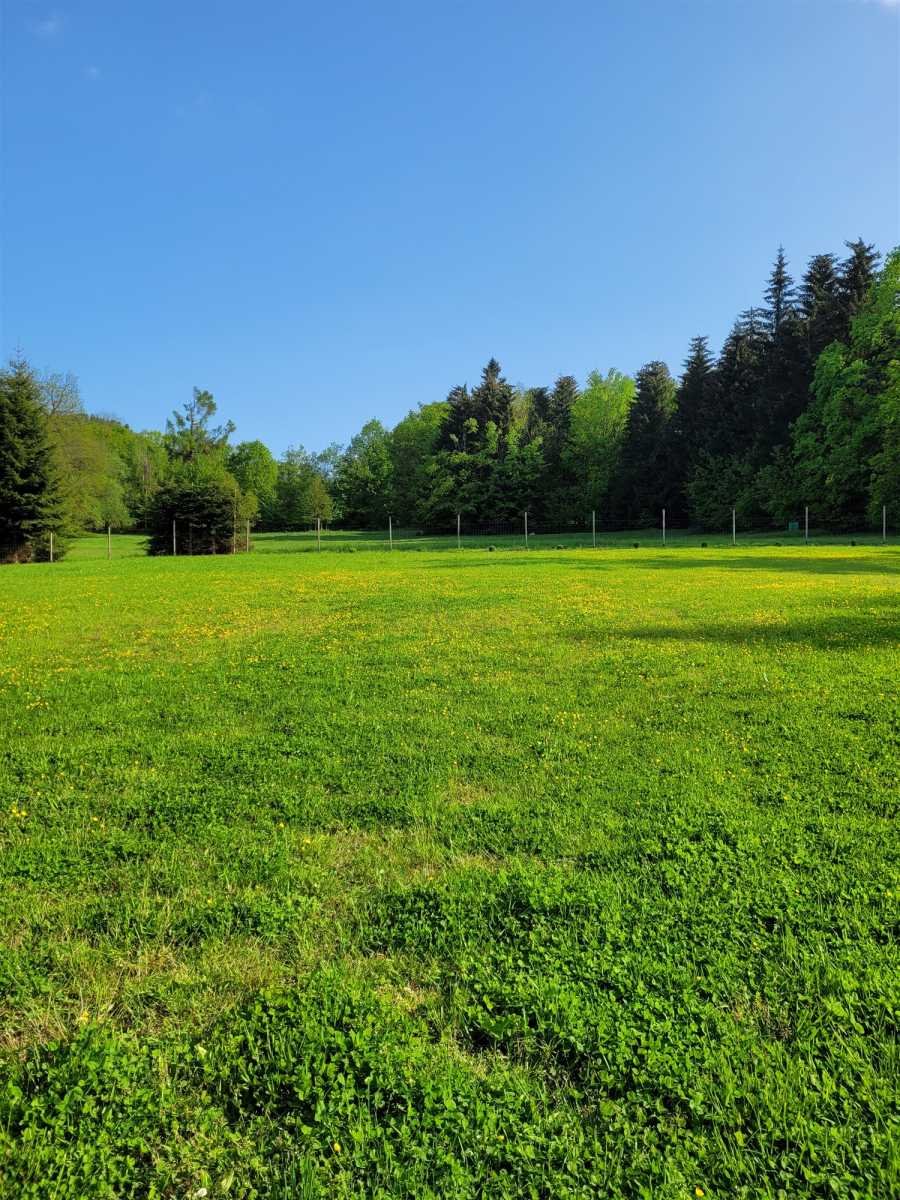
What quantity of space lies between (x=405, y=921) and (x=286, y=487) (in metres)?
79.6

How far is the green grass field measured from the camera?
1.79 m

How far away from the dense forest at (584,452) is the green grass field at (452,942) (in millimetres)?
32873

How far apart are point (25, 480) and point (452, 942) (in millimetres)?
35375

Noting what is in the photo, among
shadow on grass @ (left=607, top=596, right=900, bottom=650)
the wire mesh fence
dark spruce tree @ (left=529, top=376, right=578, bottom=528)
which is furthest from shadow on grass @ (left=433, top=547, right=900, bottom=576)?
dark spruce tree @ (left=529, top=376, right=578, bottom=528)

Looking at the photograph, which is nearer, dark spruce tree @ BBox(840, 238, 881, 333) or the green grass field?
the green grass field

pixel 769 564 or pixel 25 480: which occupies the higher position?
pixel 25 480

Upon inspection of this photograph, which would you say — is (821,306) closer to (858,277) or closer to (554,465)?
(858,277)

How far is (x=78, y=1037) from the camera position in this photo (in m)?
2.15

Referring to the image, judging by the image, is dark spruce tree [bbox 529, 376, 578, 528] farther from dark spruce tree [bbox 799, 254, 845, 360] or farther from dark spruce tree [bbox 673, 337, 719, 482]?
dark spruce tree [bbox 799, 254, 845, 360]

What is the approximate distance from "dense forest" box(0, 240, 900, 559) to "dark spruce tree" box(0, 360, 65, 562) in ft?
0.23

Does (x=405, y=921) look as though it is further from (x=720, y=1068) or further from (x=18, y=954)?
(x=18, y=954)

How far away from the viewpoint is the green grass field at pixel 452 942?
70.6 inches

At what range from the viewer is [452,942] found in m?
2.67

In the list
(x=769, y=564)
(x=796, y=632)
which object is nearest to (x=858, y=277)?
(x=769, y=564)
